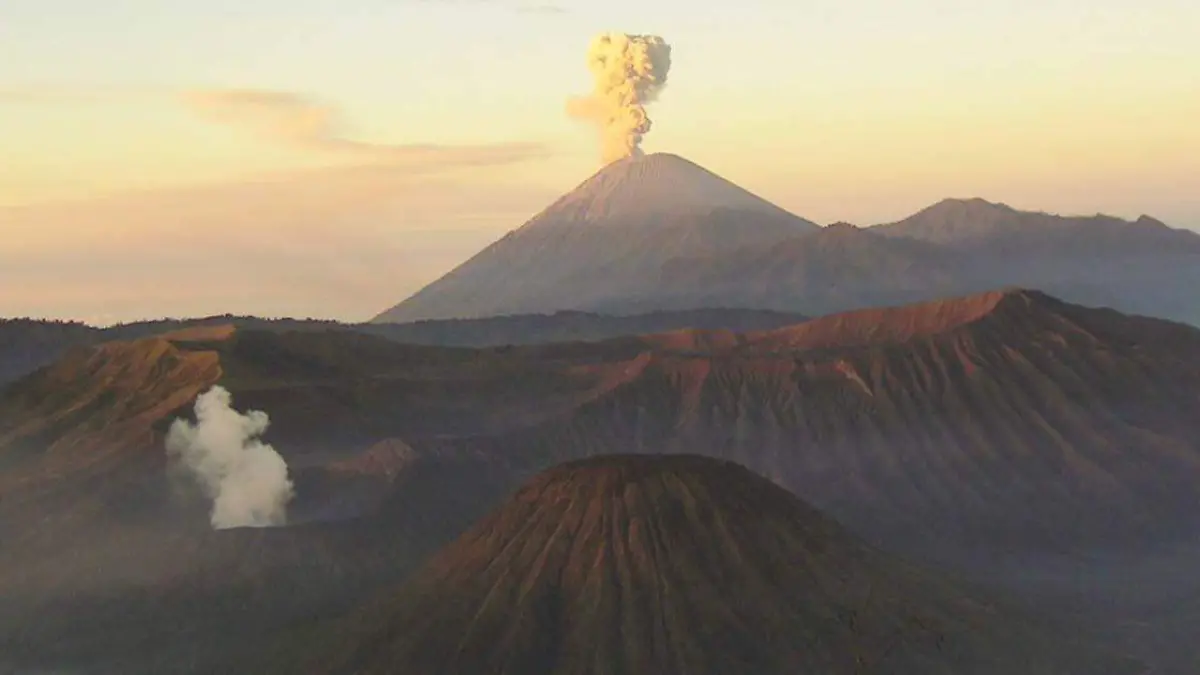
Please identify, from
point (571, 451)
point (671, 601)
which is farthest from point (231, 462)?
point (671, 601)

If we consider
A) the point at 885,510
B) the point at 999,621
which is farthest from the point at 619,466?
the point at 885,510

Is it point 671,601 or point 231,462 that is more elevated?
point 231,462

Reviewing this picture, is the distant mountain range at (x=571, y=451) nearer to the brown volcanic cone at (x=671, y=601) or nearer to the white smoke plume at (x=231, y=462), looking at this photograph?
the white smoke plume at (x=231, y=462)

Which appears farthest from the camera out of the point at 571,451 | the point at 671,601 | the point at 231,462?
the point at 571,451

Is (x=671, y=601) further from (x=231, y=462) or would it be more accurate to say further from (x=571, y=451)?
(x=571, y=451)

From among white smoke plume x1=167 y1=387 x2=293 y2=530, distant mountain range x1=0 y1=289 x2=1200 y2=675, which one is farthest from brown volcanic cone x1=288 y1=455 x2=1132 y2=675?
white smoke plume x1=167 y1=387 x2=293 y2=530

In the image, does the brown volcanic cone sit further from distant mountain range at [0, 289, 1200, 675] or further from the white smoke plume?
the white smoke plume

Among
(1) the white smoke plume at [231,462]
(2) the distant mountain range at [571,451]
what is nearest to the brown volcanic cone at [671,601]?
(2) the distant mountain range at [571,451]
